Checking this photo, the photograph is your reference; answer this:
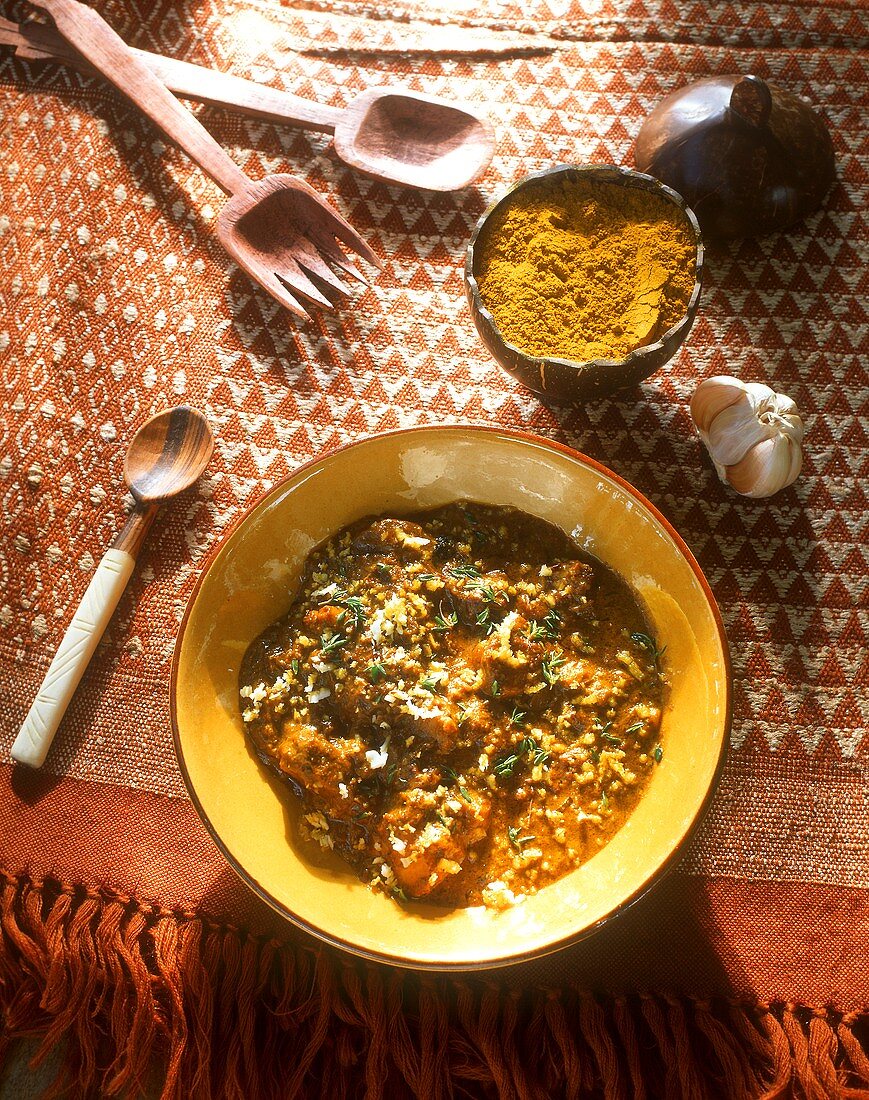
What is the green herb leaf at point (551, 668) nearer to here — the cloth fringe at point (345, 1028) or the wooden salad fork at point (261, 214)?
the cloth fringe at point (345, 1028)

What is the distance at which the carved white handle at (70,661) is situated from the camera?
1.88m

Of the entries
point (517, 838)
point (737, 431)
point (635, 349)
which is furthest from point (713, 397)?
point (517, 838)

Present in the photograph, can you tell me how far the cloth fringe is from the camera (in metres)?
1.76

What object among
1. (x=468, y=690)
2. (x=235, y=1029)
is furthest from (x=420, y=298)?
(x=235, y=1029)

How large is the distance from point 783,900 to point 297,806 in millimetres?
1023

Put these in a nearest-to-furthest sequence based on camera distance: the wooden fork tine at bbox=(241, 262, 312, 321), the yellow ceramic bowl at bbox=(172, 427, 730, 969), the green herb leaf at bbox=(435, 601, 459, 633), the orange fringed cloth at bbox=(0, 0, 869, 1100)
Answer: the yellow ceramic bowl at bbox=(172, 427, 730, 969) → the green herb leaf at bbox=(435, 601, 459, 633) → the orange fringed cloth at bbox=(0, 0, 869, 1100) → the wooden fork tine at bbox=(241, 262, 312, 321)

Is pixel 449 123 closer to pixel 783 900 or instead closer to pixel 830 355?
pixel 830 355

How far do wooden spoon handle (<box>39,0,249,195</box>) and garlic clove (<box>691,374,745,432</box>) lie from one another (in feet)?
3.69

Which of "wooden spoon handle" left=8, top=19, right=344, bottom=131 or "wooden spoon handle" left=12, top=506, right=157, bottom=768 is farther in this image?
"wooden spoon handle" left=8, top=19, right=344, bottom=131

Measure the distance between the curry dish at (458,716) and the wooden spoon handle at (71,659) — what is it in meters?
0.39

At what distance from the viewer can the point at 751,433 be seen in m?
1.82

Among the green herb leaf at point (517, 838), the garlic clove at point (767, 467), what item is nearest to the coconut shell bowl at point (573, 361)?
the garlic clove at point (767, 467)

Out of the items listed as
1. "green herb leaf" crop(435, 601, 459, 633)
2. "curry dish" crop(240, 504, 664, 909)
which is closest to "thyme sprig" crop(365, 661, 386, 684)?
"curry dish" crop(240, 504, 664, 909)

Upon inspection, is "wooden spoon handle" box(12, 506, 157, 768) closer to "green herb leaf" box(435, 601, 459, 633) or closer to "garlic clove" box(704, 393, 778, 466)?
"green herb leaf" box(435, 601, 459, 633)
